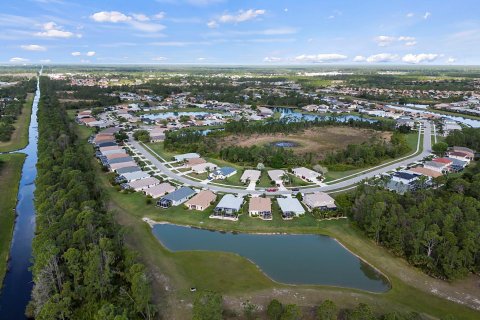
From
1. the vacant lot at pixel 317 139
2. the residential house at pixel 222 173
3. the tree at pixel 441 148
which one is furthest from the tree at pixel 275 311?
the tree at pixel 441 148

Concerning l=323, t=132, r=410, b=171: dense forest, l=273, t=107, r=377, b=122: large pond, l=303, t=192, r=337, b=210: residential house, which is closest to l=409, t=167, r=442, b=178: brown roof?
l=323, t=132, r=410, b=171: dense forest

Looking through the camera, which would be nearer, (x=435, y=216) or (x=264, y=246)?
(x=435, y=216)

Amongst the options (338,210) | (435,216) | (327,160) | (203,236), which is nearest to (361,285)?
(435,216)

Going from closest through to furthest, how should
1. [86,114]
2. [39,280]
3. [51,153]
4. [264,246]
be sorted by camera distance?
[39,280] < [264,246] < [51,153] < [86,114]

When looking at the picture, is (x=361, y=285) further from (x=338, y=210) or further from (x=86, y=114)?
(x=86, y=114)

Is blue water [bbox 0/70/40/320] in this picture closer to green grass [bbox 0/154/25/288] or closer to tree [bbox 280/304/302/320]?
green grass [bbox 0/154/25/288]

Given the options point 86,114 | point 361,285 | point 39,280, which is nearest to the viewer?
point 39,280
